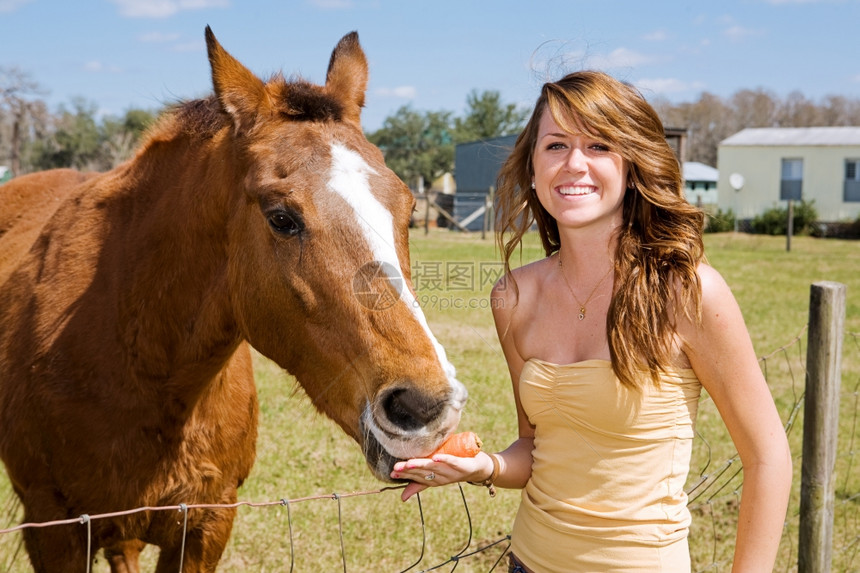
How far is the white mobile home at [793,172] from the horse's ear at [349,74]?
34.2 meters

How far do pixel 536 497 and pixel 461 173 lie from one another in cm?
4127

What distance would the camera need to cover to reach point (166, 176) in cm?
281

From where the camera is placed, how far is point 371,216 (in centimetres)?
205

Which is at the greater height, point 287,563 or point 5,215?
point 5,215

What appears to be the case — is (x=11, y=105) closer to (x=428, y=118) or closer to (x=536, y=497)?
(x=428, y=118)

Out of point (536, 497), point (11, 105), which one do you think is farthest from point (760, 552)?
point (11, 105)

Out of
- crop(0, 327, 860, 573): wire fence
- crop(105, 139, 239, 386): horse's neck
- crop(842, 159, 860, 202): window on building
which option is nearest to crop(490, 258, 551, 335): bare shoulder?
crop(105, 139, 239, 386): horse's neck

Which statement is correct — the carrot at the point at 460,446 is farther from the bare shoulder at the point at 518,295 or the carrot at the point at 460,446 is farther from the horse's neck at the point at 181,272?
the horse's neck at the point at 181,272

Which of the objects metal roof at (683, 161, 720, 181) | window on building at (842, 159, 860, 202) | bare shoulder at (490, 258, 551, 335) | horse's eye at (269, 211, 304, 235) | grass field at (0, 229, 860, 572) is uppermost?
metal roof at (683, 161, 720, 181)

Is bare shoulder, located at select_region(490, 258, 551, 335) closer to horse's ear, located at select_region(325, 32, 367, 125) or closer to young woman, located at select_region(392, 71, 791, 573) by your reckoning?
young woman, located at select_region(392, 71, 791, 573)

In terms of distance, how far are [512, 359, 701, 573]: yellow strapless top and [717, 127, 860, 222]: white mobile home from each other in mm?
34752

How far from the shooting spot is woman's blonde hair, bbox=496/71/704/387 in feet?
6.25

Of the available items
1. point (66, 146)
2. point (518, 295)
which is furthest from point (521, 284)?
point (66, 146)

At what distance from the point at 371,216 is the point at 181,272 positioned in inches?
35.2
